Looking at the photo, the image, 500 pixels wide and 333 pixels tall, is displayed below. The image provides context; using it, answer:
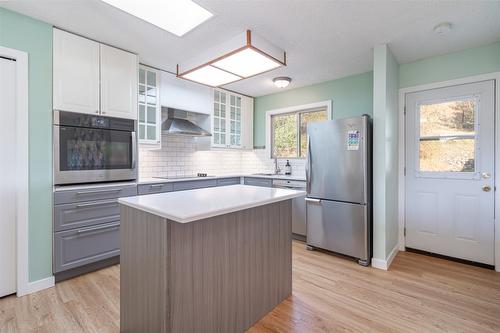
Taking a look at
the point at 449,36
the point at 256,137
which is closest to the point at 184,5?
the point at 449,36

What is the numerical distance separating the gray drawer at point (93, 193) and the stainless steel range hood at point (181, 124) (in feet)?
3.33

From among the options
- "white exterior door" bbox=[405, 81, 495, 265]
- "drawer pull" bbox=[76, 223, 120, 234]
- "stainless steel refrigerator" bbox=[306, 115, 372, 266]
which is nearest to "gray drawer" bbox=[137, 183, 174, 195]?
"drawer pull" bbox=[76, 223, 120, 234]

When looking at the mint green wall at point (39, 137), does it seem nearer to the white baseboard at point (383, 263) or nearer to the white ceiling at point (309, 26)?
the white ceiling at point (309, 26)

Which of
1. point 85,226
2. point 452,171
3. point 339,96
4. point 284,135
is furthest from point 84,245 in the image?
point 452,171

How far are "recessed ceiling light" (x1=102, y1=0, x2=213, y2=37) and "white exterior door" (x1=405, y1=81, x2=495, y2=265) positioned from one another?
2.78m

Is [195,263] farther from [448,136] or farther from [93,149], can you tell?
[448,136]

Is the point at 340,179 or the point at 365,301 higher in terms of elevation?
the point at 340,179

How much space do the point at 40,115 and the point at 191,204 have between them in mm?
1890

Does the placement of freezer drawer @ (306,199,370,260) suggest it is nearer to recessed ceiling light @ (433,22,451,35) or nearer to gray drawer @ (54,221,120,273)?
recessed ceiling light @ (433,22,451,35)

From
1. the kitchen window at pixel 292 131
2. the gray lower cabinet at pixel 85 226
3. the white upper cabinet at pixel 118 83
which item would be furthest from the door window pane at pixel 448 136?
the gray lower cabinet at pixel 85 226

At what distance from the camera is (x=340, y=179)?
2924mm

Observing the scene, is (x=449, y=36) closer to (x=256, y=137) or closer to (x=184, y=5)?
(x=184, y=5)

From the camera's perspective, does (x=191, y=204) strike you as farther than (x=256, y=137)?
No

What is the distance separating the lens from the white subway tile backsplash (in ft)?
11.9
